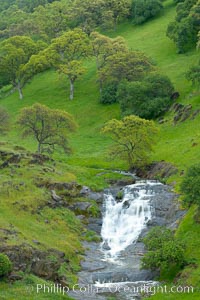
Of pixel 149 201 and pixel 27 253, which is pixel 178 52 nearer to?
pixel 149 201

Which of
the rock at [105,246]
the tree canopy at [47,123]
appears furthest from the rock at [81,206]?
the tree canopy at [47,123]

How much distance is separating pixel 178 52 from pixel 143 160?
47.9 m

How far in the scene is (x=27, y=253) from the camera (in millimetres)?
40781

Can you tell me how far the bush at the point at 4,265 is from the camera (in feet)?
122

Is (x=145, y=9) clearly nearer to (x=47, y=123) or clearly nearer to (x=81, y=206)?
(x=47, y=123)

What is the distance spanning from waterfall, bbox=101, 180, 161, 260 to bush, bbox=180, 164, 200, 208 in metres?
7.45

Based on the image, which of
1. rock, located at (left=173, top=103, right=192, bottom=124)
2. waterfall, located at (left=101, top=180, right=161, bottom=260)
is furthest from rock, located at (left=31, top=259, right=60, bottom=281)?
rock, located at (left=173, top=103, right=192, bottom=124)

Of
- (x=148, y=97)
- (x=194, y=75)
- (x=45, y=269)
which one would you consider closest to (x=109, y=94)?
(x=148, y=97)

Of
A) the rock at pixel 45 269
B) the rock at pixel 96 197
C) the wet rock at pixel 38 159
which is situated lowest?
the rock at pixel 45 269

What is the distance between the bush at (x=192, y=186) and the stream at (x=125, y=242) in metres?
4.62

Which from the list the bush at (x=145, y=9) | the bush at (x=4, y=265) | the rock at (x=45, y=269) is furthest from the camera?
the bush at (x=145, y=9)

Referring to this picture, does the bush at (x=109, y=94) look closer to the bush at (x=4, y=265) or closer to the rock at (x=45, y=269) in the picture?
the rock at (x=45, y=269)

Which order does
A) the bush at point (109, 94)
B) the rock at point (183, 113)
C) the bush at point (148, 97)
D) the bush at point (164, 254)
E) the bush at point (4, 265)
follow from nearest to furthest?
the bush at point (4, 265) < the bush at point (164, 254) < the rock at point (183, 113) < the bush at point (148, 97) < the bush at point (109, 94)

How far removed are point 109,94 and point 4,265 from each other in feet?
215
